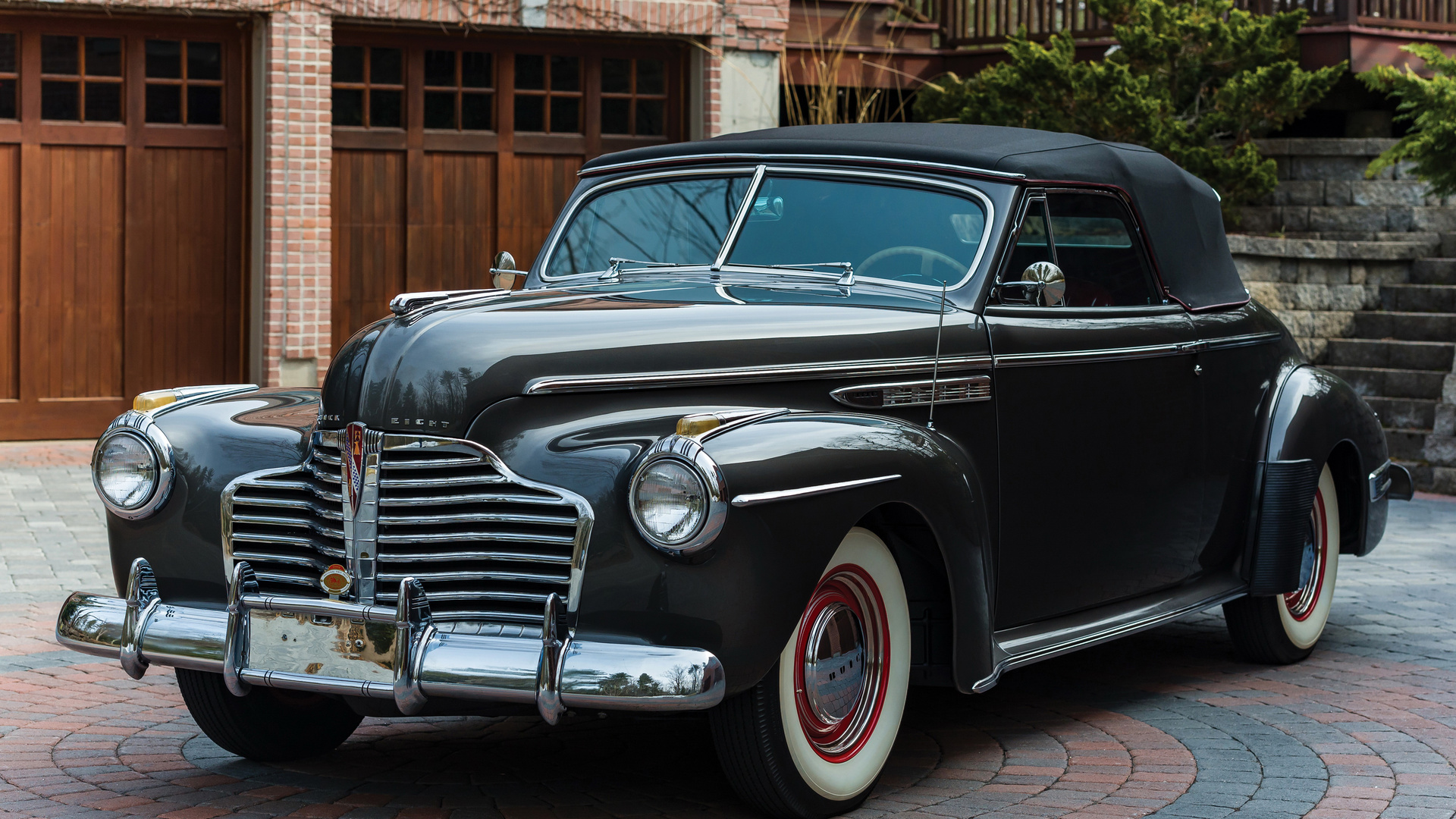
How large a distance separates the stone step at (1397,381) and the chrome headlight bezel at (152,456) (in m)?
9.49

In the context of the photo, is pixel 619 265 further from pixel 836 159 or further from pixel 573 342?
pixel 573 342

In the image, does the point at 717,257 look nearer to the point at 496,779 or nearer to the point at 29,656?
the point at 496,779

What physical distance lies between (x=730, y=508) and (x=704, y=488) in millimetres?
78

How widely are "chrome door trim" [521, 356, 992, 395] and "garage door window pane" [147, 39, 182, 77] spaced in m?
9.26

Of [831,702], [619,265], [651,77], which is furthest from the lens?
[651,77]

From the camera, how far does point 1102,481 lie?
204 inches

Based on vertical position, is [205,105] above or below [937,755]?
above

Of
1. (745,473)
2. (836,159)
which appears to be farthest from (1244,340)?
(745,473)

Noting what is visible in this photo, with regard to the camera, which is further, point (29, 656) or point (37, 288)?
point (37, 288)

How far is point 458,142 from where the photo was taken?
13.2 m

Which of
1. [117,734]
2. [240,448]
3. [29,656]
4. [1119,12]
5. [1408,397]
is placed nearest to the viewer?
[240,448]

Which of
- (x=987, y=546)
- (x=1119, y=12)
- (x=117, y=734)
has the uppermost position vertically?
(x=1119, y=12)

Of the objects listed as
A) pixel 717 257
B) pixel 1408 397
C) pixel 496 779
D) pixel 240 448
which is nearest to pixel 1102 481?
pixel 717 257

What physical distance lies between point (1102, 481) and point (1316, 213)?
9.89 meters
